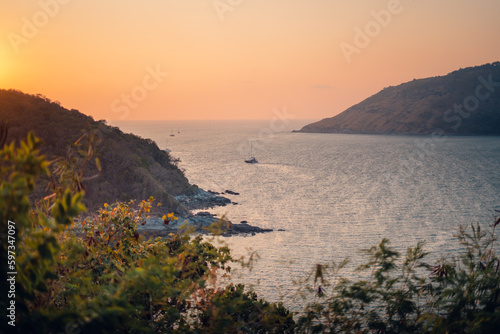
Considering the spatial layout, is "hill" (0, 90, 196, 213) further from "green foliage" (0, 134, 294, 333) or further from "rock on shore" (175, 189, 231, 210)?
"green foliage" (0, 134, 294, 333)

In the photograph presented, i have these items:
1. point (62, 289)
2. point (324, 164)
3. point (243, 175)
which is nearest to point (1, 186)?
point (62, 289)

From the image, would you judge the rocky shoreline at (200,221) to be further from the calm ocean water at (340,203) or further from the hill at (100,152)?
the hill at (100,152)

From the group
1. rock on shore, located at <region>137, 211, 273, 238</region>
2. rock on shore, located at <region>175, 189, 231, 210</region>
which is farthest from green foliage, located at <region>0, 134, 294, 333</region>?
rock on shore, located at <region>175, 189, 231, 210</region>

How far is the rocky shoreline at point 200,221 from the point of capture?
38344mm

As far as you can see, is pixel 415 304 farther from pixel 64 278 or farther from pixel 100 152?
pixel 100 152

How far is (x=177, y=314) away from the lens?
524 centimetres

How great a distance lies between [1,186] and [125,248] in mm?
5273

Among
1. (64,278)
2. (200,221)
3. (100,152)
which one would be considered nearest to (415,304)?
(64,278)

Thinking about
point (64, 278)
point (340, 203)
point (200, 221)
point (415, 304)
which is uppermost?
point (64, 278)

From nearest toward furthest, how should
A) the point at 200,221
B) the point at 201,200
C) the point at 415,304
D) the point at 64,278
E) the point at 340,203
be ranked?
the point at 415,304 → the point at 64,278 → the point at 200,221 → the point at 201,200 → the point at 340,203

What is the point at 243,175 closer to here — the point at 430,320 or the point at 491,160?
the point at 491,160

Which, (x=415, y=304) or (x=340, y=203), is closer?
(x=415, y=304)

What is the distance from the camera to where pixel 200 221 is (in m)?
42.6

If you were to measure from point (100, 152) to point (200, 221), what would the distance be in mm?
15868
